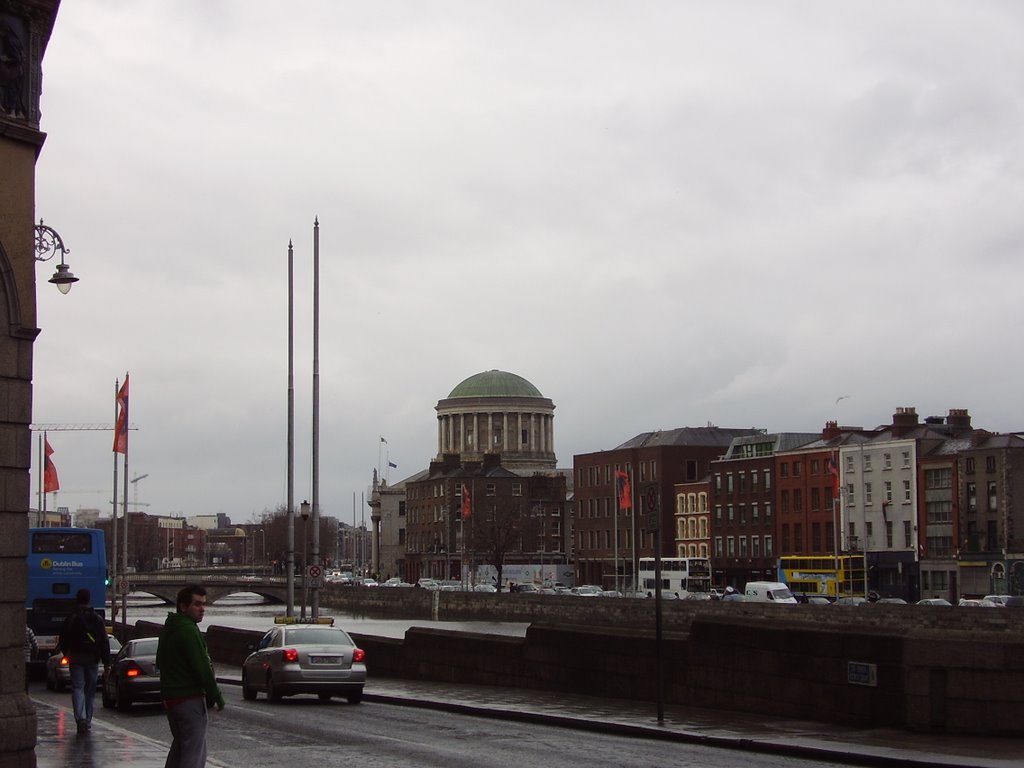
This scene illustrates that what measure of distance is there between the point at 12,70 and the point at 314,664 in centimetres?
1479

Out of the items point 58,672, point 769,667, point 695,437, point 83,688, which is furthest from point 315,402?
point 695,437

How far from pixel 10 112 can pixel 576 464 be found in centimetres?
12910

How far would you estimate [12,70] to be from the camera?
15820 millimetres

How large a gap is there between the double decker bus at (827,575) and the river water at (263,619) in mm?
18888

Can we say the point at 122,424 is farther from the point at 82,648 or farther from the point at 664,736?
the point at 664,736

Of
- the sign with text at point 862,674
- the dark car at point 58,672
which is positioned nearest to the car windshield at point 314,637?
the dark car at point 58,672

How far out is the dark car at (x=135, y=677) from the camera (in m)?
27.6

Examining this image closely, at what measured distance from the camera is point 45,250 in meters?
23.7

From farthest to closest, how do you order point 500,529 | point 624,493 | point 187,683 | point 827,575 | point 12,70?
1. point 500,529
2. point 827,575
3. point 624,493
4. point 12,70
5. point 187,683

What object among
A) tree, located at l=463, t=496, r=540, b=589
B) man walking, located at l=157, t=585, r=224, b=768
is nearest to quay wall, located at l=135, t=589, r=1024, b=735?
man walking, located at l=157, t=585, r=224, b=768

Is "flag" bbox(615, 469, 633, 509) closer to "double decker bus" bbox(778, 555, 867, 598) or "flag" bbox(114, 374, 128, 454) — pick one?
"double decker bus" bbox(778, 555, 867, 598)

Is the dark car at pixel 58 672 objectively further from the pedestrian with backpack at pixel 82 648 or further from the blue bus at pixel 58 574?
the pedestrian with backpack at pixel 82 648

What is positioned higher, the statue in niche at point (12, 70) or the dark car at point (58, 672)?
the statue in niche at point (12, 70)

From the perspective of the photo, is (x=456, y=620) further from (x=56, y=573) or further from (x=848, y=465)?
(x=56, y=573)
